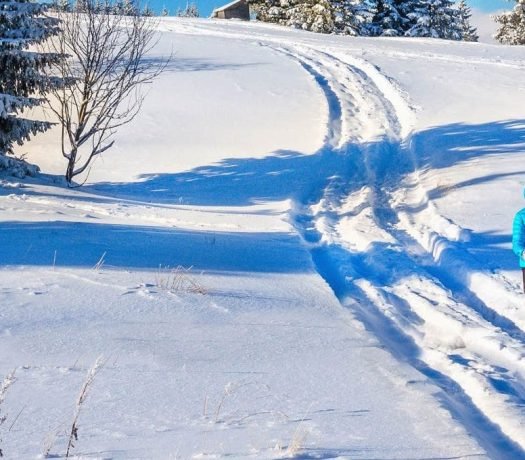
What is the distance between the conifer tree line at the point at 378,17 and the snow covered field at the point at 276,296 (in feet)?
92.1

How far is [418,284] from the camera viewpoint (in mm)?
7621

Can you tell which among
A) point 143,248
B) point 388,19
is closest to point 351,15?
point 388,19

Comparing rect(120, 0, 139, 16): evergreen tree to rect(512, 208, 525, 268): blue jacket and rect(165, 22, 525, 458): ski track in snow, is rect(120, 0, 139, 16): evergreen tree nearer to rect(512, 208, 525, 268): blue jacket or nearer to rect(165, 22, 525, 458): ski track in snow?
rect(165, 22, 525, 458): ski track in snow

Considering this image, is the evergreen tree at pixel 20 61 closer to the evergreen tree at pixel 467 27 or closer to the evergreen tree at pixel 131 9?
the evergreen tree at pixel 131 9

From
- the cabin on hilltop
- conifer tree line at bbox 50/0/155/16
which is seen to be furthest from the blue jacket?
the cabin on hilltop

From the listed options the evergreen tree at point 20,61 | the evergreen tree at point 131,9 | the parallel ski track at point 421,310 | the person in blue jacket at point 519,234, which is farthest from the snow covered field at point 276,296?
the evergreen tree at point 131,9

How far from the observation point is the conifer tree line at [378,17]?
4519cm

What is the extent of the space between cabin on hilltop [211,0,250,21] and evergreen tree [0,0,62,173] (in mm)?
49761

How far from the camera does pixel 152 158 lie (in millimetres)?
17875

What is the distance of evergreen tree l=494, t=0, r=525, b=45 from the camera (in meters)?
44.3

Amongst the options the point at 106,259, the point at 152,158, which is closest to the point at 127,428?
the point at 106,259

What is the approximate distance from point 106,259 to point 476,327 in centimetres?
388

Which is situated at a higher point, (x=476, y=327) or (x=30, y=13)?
(x=30, y=13)

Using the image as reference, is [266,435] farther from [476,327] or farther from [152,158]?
[152,158]
